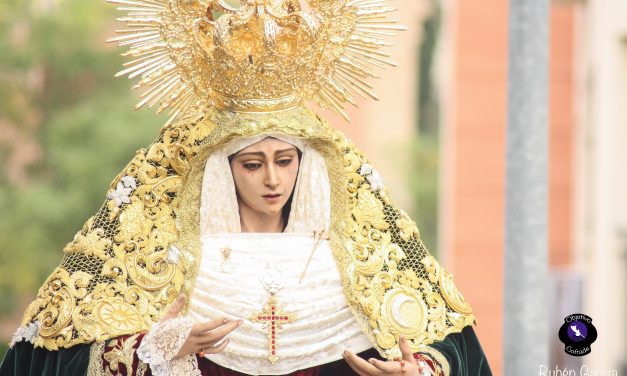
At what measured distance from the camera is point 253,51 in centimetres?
736

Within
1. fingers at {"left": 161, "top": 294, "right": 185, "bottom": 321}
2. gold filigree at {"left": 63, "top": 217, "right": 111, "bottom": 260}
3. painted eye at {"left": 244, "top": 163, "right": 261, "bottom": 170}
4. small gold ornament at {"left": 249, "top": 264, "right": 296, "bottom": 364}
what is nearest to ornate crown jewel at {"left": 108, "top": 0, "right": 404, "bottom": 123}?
painted eye at {"left": 244, "top": 163, "right": 261, "bottom": 170}

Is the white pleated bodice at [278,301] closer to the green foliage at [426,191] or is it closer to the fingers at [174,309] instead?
the fingers at [174,309]

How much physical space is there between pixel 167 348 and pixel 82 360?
17.3 inches

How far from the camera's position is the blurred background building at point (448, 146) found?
57.1 feet

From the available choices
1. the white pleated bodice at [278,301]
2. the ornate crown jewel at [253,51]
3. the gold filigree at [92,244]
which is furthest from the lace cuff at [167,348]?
the ornate crown jewel at [253,51]

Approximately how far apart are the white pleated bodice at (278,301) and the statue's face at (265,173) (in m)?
0.16

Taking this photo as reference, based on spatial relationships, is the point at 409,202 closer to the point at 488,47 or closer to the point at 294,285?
the point at 488,47

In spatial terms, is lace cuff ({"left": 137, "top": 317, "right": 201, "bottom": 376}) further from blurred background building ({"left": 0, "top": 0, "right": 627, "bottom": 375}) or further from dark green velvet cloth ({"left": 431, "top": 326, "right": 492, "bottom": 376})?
blurred background building ({"left": 0, "top": 0, "right": 627, "bottom": 375})

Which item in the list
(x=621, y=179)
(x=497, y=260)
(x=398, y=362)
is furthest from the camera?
(x=497, y=260)

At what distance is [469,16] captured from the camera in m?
25.4

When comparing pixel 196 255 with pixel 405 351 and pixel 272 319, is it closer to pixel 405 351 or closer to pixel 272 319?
pixel 272 319

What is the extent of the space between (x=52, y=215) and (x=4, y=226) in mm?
496

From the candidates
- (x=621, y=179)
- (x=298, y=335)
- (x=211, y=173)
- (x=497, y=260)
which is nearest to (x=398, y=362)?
(x=298, y=335)

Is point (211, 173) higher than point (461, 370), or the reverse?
point (211, 173)
